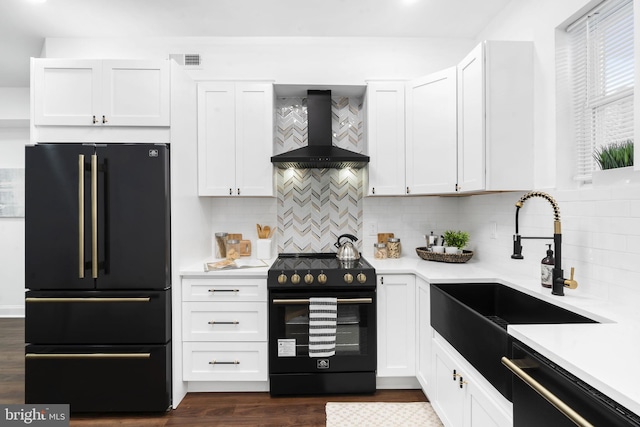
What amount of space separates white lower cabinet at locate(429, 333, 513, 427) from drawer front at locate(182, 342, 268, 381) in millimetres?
1185

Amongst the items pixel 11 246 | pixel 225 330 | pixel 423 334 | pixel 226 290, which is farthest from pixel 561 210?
pixel 11 246

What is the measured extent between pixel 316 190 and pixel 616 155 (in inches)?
84.3

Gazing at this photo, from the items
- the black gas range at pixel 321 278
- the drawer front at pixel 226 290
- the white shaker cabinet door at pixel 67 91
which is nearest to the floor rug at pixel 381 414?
the black gas range at pixel 321 278

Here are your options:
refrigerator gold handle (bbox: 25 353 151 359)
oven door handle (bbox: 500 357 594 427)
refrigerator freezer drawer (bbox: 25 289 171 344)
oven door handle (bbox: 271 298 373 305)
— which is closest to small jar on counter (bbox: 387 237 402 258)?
oven door handle (bbox: 271 298 373 305)

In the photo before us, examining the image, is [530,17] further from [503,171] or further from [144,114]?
[144,114]

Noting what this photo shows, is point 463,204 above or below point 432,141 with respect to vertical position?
below

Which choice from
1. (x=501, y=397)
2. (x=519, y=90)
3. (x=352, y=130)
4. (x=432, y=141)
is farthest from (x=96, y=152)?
(x=519, y=90)

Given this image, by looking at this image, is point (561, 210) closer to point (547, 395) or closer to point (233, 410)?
point (547, 395)

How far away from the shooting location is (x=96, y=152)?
2254 millimetres

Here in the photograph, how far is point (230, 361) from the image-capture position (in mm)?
2463

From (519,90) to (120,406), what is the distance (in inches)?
132

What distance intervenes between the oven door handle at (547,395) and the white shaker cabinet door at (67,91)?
108 inches

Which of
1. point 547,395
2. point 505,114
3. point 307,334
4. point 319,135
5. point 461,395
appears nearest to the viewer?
point 547,395

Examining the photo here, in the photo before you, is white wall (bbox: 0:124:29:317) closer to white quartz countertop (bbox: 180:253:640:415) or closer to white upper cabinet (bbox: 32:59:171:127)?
white upper cabinet (bbox: 32:59:171:127)
